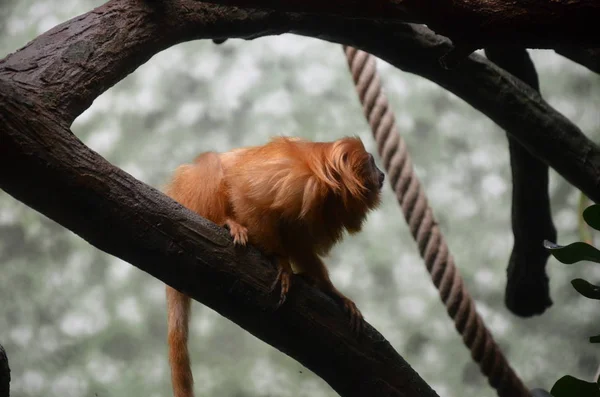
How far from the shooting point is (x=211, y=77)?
421 centimetres

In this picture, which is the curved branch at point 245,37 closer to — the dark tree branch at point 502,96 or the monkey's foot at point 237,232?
the dark tree branch at point 502,96

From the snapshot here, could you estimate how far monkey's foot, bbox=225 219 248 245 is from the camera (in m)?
2.03

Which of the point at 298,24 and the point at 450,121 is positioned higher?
the point at 450,121

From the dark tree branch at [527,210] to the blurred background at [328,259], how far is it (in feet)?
2.13

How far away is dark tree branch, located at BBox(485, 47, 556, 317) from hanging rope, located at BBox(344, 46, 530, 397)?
0.51 metres

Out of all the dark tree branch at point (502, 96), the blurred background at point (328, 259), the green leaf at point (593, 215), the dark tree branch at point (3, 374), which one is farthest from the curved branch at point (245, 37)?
the blurred background at point (328, 259)

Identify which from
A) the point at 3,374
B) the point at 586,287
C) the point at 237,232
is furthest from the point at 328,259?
the point at 3,374

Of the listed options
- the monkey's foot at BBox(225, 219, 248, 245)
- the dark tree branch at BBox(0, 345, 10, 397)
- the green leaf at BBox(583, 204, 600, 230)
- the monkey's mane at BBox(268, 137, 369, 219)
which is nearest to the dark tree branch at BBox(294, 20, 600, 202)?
the monkey's mane at BBox(268, 137, 369, 219)

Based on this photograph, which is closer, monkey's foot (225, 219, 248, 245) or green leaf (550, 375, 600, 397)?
green leaf (550, 375, 600, 397)

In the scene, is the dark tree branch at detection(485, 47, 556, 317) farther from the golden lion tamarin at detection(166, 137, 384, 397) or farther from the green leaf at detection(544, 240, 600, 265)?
the green leaf at detection(544, 240, 600, 265)

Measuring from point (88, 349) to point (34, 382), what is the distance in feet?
0.98

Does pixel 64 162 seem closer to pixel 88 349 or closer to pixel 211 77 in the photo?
pixel 88 349

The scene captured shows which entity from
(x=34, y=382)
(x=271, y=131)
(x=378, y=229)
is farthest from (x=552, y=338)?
(x=34, y=382)

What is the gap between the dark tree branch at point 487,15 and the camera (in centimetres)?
168
